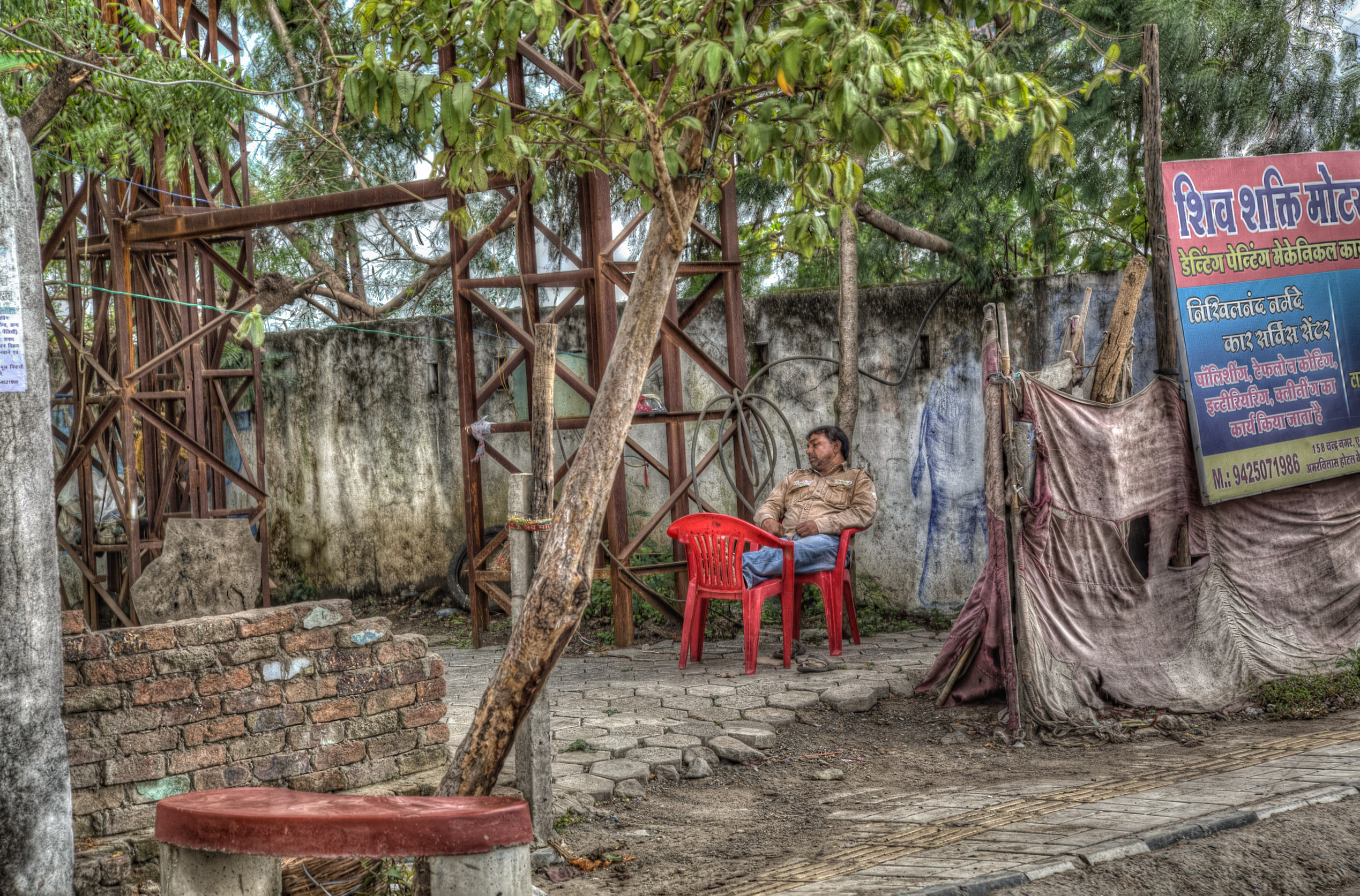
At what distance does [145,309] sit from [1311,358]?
899 centimetres

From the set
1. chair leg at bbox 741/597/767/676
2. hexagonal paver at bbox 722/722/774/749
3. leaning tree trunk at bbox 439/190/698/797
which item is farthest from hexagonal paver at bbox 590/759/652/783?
chair leg at bbox 741/597/767/676

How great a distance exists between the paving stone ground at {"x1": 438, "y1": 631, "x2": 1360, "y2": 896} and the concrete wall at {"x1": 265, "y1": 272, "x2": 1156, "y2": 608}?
1748 mm

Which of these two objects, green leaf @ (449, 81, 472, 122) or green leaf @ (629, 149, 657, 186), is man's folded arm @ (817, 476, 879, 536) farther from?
green leaf @ (449, 81, 472, 122)

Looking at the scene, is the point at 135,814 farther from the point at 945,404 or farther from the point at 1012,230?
the point at 1012,230

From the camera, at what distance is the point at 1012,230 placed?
963 cm

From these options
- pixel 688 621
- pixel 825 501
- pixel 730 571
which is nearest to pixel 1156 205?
pixel 825 501

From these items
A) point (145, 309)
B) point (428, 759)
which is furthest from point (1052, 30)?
point (145, 309)

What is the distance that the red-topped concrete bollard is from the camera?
3018 mm

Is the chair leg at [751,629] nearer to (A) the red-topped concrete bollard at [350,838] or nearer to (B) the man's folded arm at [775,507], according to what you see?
(B) the man's folded arm at [775,507]

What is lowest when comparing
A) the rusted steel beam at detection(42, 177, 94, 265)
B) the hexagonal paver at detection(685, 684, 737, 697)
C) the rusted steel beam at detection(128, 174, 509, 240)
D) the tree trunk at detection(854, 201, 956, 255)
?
the hexagonal paver at detection(685, 684, 737, 697)

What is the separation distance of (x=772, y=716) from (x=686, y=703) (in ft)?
1.69

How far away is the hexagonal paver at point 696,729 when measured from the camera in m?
5.98

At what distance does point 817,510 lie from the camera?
7914 mm

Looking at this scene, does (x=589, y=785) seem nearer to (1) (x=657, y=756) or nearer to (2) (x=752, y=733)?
(1) (x=657, y=756)
